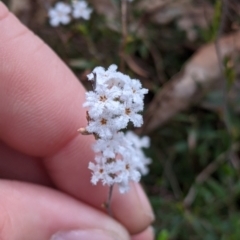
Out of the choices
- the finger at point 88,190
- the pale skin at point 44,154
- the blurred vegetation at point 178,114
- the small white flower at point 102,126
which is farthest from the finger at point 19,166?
the small white flower at point 102,126

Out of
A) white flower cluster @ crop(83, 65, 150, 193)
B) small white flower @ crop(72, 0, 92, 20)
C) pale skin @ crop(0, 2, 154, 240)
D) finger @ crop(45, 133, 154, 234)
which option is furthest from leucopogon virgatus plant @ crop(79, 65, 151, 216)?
small white flower @ crop(72, 0, 92, 20)

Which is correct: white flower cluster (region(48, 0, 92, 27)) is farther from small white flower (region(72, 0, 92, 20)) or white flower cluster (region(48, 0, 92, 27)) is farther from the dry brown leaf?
the dry brown leaf

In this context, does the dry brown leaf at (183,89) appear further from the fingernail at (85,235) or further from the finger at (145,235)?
the fingernail at (85,235)

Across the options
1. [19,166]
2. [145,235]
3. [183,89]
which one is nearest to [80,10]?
[183,89]

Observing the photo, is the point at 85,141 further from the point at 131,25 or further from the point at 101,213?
the point at 131,25

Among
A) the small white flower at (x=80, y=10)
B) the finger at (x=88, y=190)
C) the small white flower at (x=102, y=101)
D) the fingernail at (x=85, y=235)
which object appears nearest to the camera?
the small white flower at (x=102, y=101)

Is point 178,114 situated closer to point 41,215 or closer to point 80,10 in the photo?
point 80,10
